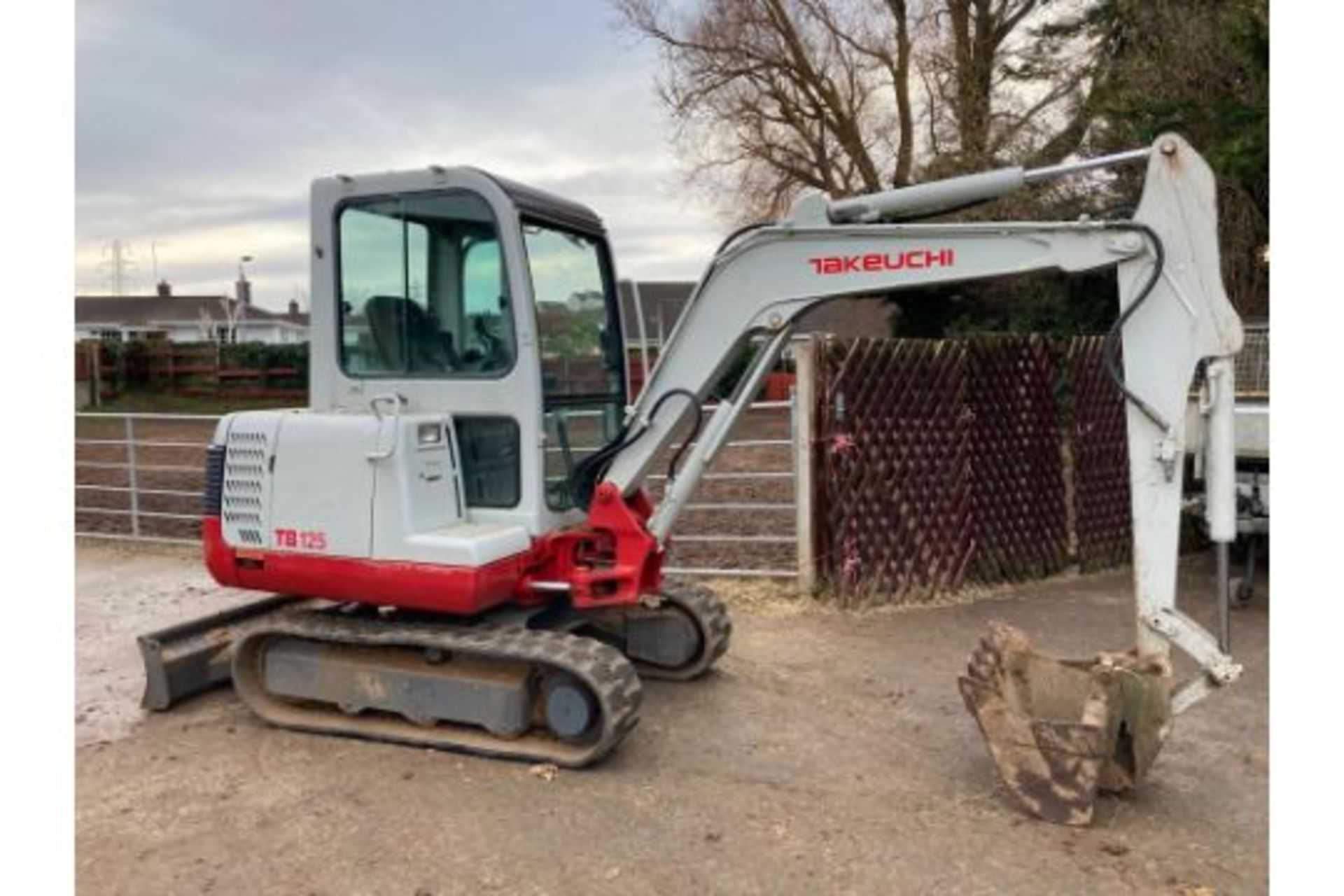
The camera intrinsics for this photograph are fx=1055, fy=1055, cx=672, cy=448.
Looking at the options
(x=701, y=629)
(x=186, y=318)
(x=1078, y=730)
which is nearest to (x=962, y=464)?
(x=701, y=629)

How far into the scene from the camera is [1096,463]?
8.14 m

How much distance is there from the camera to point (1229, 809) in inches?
156

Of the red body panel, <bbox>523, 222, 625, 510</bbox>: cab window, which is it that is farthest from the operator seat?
the red body panel

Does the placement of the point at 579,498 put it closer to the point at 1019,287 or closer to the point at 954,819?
the point at 954,819

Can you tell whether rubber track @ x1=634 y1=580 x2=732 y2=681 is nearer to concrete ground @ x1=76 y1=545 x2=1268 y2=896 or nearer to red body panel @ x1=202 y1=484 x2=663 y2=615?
concrete ground @ x1=76 y1=545 x2=1268 y2=896

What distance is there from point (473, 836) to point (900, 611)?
3894mm

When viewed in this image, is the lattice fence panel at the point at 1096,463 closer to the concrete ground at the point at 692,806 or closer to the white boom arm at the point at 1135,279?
the concrete ground at the point at 692,806

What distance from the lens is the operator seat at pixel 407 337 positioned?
15.9 feet

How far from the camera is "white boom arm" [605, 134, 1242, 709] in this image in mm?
3760

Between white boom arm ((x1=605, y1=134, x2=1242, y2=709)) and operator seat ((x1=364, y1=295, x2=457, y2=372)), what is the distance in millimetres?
1246

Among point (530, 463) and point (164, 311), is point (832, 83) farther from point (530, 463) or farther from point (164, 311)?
point (164, 311)

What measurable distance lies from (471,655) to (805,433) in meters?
3.06

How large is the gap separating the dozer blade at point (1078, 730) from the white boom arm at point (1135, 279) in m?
0.13

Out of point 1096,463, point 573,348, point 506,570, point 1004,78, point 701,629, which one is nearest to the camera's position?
point 506,570
